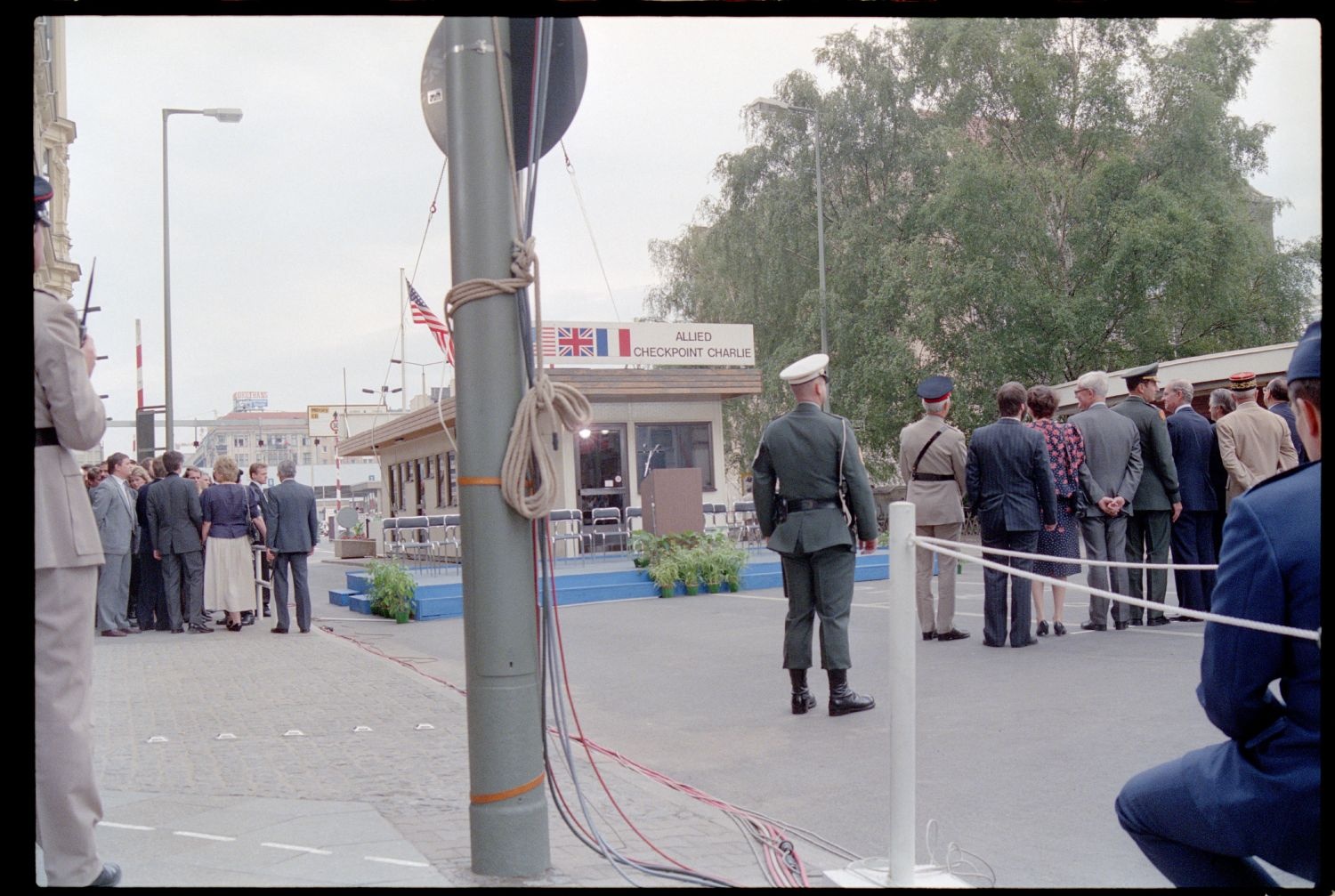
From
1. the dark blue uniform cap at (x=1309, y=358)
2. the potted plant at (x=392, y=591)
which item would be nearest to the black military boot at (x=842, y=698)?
the dark blue uniform cap at (x=1309, y=358)

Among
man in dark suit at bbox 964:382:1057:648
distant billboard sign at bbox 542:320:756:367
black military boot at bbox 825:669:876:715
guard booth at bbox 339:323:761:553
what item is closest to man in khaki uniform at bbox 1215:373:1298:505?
man in dark suit at bbox 964:382:1057:648

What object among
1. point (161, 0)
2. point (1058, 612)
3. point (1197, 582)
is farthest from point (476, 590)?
point (1197, 582)

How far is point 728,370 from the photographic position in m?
25.7

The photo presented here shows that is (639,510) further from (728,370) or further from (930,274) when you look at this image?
(930,274)

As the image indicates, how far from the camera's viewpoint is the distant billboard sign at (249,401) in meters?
140

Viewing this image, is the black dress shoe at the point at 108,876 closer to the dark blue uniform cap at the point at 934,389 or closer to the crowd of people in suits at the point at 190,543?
the dark blue uniform cap at the point at 934,389

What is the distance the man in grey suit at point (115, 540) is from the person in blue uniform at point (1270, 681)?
12.0 meters

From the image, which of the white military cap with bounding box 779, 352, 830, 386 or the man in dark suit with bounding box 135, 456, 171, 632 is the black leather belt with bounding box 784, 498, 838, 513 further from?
the man in dark suit with bounding box 135, 456, 171, 632

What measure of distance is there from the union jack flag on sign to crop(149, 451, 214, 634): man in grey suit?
12.0 meters

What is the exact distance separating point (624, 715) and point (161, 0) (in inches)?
207

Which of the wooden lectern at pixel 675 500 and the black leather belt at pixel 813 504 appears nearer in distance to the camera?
the black leather belt at pixel 813 504

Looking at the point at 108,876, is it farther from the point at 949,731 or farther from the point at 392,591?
the point at 392,591

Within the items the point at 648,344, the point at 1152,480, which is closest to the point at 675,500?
the point at 648,344

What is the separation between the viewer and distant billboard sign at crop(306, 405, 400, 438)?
136ft
